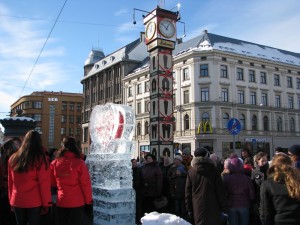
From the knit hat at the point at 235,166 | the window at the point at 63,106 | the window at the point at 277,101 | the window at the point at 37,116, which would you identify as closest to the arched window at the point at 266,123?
the window at the point at 277,101

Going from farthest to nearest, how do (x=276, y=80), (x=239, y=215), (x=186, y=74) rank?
(x=276, y=80)
(x=186, y=74)
(x=239, y=215)

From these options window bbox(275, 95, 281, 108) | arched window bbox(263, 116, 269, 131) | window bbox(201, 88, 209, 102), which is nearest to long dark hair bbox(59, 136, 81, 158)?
window bbox(201, 88, 209, 102)

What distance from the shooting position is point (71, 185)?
541 centimetres

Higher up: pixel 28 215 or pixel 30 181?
pixel 30 181

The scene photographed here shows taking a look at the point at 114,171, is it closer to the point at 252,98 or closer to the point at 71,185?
the point at 71,185

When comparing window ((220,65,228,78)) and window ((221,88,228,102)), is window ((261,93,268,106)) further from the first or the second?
window ((220,65,228,78))

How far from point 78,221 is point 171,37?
1965 centimetres

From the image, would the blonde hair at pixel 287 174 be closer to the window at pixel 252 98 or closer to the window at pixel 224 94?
the window at pixel 224 94

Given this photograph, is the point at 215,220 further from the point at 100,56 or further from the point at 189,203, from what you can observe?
the point at 100,56

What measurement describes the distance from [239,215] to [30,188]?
3.74 meters

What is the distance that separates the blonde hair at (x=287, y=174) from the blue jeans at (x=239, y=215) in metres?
2.32

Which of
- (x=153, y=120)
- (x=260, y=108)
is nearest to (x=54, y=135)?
(x=260, y=108)

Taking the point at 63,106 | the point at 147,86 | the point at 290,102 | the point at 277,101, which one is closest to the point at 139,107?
the point at 147,86

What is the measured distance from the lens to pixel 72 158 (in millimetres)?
5496
